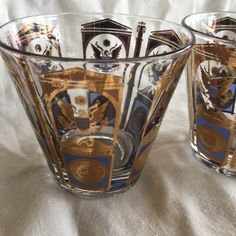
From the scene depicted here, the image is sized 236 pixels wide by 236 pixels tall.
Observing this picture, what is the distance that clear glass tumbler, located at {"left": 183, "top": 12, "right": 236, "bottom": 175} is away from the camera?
475mm

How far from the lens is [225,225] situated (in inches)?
17.3

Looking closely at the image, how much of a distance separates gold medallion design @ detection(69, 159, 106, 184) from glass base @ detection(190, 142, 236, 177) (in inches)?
5.7

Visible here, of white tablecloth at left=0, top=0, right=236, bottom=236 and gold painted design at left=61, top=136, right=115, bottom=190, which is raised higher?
gold painted design at left=61, top=136, right=115, bottom=190

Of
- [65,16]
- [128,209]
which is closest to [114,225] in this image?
[128,209]

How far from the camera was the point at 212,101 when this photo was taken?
50cm

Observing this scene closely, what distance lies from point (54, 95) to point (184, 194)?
0.18 meters

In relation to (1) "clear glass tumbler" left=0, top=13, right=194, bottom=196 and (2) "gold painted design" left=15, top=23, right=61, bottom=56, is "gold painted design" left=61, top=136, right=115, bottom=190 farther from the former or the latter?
(2) "gold painted design" left=15, top=23, right=61, bottom=56

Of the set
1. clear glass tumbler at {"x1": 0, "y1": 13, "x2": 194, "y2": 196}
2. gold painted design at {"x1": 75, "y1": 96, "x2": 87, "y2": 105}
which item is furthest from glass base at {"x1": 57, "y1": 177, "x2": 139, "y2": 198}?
gold painted design at {"x1": 75, "y1": 96, "x2": 87, "y2": 105}

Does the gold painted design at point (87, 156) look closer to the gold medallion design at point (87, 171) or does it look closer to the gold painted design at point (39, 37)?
the gold medallion design at point (87, 171)

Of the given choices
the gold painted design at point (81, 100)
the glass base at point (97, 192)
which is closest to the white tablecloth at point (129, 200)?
the glass base at point (97, 192)

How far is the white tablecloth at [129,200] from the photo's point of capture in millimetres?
432

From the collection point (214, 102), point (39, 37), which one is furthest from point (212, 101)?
point (39, 37)

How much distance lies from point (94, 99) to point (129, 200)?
123mm

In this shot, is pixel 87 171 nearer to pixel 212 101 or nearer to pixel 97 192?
pixel 97 192
